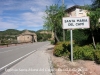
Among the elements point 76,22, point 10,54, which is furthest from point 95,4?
point 10,54

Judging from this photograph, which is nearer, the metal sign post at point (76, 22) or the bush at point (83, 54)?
the bush at point (83, 54)

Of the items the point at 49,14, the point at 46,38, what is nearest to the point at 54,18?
the point at 49,14

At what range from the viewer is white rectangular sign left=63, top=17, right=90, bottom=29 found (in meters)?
A: 11.6

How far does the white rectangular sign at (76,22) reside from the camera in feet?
38.0

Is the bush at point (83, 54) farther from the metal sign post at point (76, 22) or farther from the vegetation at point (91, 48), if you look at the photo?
the metal sign post at point (76, 22)

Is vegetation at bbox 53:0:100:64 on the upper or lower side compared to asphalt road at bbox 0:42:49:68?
upper

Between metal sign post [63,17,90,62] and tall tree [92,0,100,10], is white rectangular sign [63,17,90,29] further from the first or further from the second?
tall tree [92,0,100,10]

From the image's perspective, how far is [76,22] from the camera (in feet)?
38.3

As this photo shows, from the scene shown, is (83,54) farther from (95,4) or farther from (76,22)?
(95,4)

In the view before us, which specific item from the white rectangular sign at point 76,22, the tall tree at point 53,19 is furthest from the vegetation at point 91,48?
the tall tree at point 53,19

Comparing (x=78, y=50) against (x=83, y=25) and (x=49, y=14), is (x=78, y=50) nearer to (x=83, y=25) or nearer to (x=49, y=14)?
(x=83, y=25)

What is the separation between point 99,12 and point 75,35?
14.5m

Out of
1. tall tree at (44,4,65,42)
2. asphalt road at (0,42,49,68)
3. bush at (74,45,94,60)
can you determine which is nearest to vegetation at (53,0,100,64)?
bush at (74,45,94,60)

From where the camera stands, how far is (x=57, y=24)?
22.7 metres
